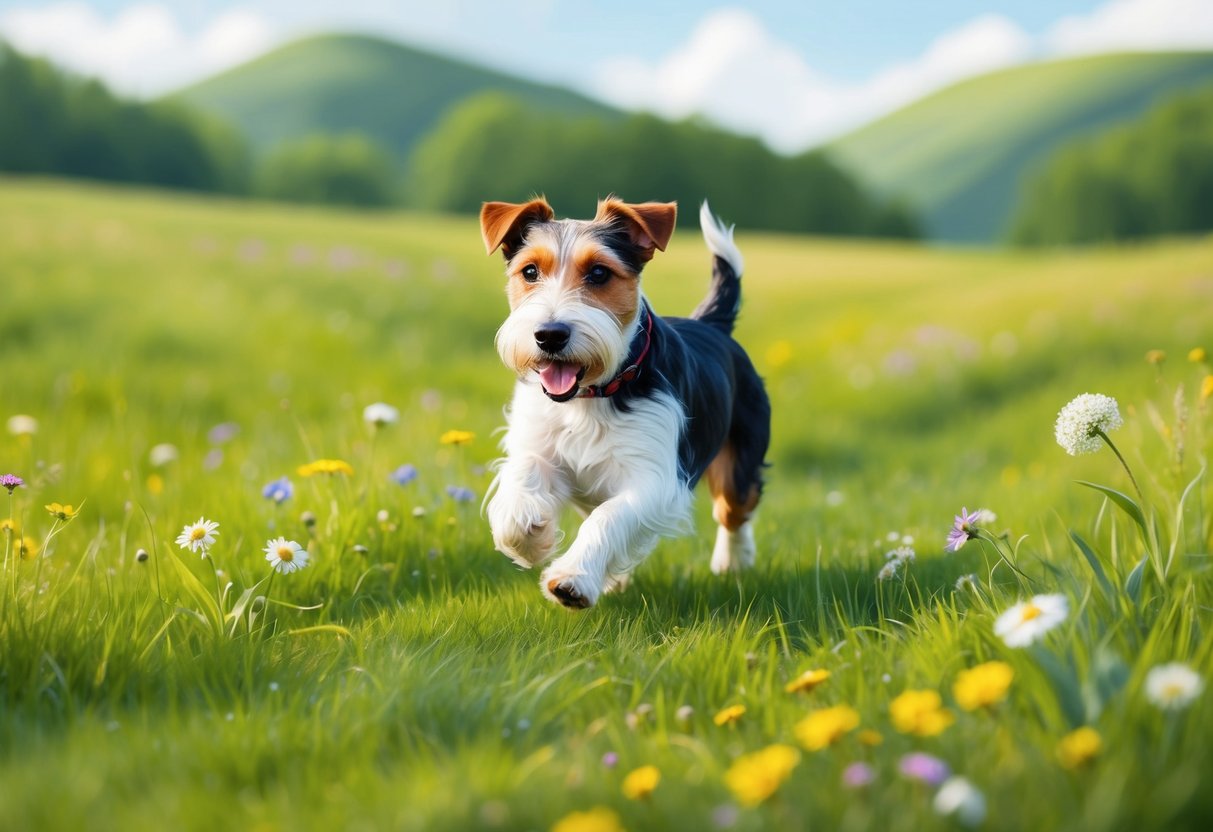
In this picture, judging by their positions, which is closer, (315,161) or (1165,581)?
(1165,581)

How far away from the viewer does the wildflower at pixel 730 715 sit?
107 inches

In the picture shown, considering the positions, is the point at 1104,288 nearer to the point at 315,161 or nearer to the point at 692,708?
the point at 692,708

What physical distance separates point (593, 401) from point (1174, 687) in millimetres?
2293

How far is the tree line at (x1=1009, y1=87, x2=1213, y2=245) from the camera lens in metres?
47.1

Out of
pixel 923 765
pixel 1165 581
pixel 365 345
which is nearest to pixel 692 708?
pixel 923 765

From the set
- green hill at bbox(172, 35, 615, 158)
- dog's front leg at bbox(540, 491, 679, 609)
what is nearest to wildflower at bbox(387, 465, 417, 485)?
dog's front leg at bbox(540, 491, 679, 609)

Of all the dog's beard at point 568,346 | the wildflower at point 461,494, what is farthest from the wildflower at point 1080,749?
the wildflower at point 461,494

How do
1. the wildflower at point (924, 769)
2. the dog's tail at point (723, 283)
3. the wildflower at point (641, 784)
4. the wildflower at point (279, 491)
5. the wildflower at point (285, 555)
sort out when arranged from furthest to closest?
the dog's tail at point (723, 283) → the wildflower at point (279, 491) → the wildflower at point (285, 555) → the wildflower at point (641, 784) → the wildflower at point (924, 769)

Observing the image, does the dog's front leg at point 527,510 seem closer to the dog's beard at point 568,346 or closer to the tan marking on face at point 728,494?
the dog's beard at point 568,346

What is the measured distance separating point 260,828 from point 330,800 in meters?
0.19

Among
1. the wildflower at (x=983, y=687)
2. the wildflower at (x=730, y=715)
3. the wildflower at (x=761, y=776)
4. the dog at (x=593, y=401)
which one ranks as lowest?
the wildflower at (x=730, y=715)

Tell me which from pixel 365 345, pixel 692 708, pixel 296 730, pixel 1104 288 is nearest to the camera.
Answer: pixel 296 730

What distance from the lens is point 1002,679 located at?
7.46 ft

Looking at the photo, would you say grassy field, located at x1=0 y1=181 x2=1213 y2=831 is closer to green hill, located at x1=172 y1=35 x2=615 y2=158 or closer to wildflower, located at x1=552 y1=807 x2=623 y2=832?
wildflower, located at x1=552 y1=807 x2=623 y2=832
